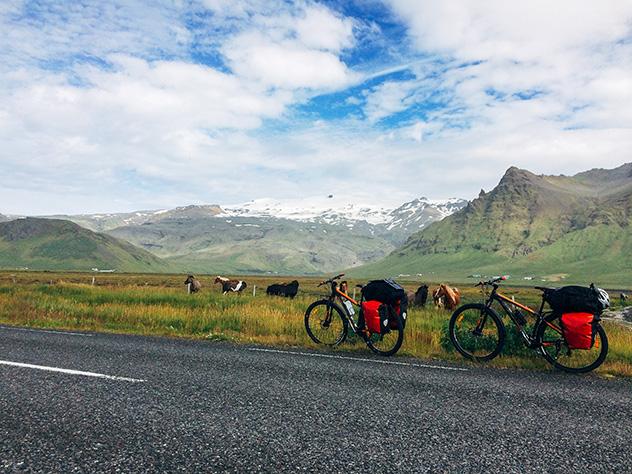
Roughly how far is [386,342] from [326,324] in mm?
1565

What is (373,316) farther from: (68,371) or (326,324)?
(68,371)

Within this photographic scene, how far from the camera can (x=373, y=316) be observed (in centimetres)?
1041

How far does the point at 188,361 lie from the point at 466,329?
613 cm

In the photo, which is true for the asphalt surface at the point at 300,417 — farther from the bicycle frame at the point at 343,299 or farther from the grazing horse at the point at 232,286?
the grazing horse at the point at 232,286

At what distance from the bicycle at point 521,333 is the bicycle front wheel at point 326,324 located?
8.83 ft

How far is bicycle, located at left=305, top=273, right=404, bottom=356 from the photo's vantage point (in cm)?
1102

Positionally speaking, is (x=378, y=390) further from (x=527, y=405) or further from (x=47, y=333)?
(x=47, y=333)

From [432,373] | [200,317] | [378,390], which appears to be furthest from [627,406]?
[200,317]

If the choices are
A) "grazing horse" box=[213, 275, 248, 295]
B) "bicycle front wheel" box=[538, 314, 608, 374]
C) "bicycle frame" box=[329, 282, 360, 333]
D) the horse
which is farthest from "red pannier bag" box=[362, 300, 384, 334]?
"grazing horse" box=[213, 275, 248, 295]

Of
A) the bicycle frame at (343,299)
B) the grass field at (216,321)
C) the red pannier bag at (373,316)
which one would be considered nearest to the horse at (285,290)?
the grass field at (216,321)

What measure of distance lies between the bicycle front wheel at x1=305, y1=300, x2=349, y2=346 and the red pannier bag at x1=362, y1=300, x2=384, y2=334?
875mm

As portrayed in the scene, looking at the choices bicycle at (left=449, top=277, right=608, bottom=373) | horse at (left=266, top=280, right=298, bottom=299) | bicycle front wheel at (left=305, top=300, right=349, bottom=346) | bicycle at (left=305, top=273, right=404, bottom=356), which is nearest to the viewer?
bicycle at (left=449, top=277, right=608, bottom=373)

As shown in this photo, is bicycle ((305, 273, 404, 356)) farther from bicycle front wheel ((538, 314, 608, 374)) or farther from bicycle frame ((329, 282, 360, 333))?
bicycle front wheel ((538, 314, 608, 374))

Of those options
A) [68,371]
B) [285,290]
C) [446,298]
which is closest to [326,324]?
[68,371]
